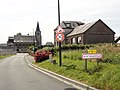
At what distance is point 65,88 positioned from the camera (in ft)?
42.1

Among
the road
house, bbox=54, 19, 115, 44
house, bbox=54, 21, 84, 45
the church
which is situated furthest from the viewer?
the church

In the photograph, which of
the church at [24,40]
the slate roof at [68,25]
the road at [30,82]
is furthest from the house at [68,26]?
the church at [24,40]

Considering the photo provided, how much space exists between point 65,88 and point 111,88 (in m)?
2.70

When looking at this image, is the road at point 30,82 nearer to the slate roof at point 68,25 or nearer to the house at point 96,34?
the house at point 96,34

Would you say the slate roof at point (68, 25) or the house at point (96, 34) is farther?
the slate roof at point (68, 25)

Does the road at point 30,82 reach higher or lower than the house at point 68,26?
lower

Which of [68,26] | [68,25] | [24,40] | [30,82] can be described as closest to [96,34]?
[68,26]

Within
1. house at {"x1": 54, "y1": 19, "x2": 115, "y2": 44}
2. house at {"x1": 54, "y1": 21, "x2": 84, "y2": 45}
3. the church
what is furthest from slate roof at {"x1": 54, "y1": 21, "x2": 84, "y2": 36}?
the church

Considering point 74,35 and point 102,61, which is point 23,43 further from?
point 102,61

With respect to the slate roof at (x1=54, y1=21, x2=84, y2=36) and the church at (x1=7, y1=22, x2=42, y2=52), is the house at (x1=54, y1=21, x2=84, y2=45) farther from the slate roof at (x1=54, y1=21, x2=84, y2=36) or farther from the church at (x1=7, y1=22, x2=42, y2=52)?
the church at (x1=7, y1=22, x2=42, y2=52)

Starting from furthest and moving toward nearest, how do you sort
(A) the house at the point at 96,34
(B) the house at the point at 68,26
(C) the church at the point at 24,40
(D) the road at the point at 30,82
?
(C) the church at the point at 24,40
(B) the house at the point at 68,26
(A) the house at the point at 96,34
(D) the road at the point at 30,82

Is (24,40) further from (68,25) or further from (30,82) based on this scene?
(30,82)

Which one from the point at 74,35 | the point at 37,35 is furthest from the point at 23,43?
the point at 74,35

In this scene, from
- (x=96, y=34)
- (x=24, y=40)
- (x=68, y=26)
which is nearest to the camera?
(x=96, y=34)
